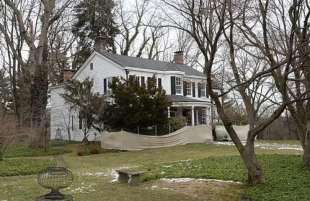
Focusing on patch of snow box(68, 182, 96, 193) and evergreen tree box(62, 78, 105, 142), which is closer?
patch of snow box(68, 182, 96, 193)

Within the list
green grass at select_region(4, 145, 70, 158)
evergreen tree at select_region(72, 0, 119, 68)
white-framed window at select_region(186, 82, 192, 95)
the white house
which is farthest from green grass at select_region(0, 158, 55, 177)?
evergreen tree at select_region(72, 0, 119, 68)

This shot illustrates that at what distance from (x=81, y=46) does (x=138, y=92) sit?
20432 mm

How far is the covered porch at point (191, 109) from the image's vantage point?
35.0 m

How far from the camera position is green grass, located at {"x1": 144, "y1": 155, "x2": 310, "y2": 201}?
1064cm

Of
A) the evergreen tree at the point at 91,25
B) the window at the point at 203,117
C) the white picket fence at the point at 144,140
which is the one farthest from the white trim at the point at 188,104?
the evergreen tree at the point at 91,25

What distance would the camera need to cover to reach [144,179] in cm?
1370

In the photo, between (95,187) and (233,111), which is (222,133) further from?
(95,187)

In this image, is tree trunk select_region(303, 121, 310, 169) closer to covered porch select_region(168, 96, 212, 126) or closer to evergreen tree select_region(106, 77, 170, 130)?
evergreen tree select_region(106, 77, 170, 130)

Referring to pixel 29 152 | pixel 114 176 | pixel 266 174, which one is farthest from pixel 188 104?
pixel 266 174

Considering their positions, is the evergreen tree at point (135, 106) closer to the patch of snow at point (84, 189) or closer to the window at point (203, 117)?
the window at point (203, 117)

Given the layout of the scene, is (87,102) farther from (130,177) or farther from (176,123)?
(130,177)

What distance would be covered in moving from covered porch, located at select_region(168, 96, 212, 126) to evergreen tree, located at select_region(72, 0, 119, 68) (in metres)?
13.1

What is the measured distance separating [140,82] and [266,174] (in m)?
21.3

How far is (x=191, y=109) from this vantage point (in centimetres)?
3694
